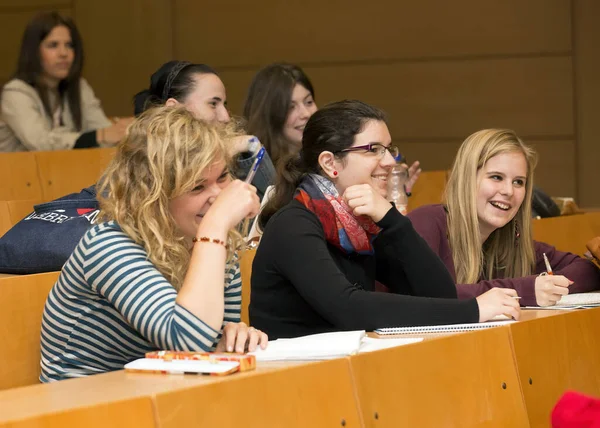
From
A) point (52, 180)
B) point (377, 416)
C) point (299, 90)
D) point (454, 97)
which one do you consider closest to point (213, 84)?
point (299, 90)

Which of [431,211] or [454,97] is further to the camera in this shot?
[454,97]

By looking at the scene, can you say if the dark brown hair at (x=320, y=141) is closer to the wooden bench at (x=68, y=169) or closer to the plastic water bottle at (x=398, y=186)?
the plastic water bottle at (x=398, y=186)

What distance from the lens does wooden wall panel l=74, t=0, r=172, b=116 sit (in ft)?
19.9

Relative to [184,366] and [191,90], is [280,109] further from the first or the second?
[184,366]

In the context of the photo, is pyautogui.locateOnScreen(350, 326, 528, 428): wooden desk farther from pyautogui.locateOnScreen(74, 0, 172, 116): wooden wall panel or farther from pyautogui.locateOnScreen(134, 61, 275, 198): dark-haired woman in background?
pyautogui.locateOnScreen(74, 0, 172, 116): wooden wall panel

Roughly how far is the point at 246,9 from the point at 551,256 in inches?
141

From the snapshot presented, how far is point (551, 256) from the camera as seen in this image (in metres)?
2.91

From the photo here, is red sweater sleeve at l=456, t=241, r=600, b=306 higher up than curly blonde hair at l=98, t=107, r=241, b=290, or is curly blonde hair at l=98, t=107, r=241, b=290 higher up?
curly blonde hair at l=98, t=107, r=241, b=290

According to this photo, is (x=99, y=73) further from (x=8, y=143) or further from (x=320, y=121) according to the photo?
(x=320, y=121)

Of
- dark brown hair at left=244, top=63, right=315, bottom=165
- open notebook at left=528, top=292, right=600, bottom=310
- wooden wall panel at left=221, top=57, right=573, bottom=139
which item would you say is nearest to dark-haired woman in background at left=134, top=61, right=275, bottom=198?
dark brown hair at left=244, top=63, right=315, bottom=165

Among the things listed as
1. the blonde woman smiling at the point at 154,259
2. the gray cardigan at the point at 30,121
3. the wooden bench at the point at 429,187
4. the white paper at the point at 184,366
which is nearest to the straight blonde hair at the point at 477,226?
the blonde woman smiling at the point at 154,259

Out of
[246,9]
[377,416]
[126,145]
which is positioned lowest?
[377,416]

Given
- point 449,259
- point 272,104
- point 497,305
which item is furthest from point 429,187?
point 497,305

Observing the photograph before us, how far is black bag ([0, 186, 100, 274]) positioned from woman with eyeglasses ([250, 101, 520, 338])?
43cm
